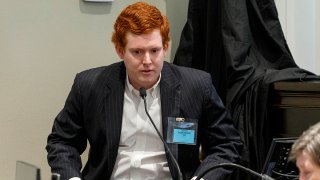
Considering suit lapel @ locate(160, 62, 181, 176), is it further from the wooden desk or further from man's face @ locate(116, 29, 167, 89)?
the wooden desk

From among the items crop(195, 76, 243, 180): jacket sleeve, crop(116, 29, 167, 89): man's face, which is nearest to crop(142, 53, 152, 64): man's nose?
crop(116, 29, 167, 89): man's face

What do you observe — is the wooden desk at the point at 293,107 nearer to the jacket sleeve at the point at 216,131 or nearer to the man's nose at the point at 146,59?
the jacket sleeve at the point at 216,131

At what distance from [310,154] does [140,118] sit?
44.6 inches

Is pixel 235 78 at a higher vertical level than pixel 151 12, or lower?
lower

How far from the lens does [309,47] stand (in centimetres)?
330

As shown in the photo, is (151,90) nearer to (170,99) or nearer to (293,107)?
(170,99)

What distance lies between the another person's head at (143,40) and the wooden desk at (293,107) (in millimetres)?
597

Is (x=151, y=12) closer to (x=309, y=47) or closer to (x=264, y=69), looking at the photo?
(x=264, y=69)

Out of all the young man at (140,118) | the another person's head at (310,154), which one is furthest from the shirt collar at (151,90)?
the another person's head at (310,154)

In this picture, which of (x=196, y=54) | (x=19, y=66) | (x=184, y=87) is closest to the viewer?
(x=184, y=87)

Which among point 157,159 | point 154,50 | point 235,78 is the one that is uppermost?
point 154,50

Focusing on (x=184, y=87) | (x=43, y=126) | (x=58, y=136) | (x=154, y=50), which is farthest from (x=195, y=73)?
(x=43, y=126)

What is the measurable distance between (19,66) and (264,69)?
3.69ft

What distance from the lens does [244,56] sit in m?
2.99
